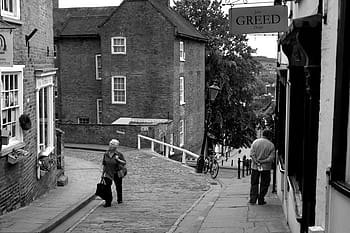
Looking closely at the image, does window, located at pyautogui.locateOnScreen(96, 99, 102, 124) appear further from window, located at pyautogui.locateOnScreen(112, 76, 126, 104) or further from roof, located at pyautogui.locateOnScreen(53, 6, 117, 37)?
roof, located at pyautogui.locateOnScreen(53, 6, 117, 37)

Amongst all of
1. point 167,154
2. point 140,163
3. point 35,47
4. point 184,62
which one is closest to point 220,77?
point 184,62

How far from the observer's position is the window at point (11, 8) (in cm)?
1048

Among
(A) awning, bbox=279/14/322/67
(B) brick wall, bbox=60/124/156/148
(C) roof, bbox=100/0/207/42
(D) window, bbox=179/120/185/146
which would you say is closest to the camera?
(A) awning, bbox=279/14/322/67

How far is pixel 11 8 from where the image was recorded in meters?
11.0

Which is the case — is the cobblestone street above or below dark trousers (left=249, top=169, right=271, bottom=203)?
below

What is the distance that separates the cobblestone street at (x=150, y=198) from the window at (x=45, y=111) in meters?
2.46

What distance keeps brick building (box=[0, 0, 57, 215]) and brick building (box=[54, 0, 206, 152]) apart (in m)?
15.7

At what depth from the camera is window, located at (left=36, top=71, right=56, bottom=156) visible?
1323 cm

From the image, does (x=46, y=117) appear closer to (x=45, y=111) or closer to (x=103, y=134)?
(x=45, y=111)

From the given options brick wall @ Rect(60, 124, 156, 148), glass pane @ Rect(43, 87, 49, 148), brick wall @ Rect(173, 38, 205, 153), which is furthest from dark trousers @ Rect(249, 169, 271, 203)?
brick wall @ Rect(173, 38, 205, 153)

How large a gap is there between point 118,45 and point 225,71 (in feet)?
41.3

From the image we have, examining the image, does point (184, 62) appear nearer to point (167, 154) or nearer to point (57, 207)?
point (167, 154)

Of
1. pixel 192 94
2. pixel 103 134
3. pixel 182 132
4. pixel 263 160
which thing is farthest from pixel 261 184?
pixel 192 94

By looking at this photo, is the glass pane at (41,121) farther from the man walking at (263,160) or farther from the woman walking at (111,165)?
the man walking at (263,160)
